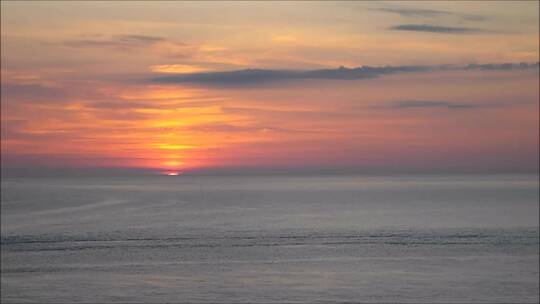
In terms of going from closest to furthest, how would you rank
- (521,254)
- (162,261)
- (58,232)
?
(162,261) → (521,254) → (58,232)

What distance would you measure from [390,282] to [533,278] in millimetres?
8828

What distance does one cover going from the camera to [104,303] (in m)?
38.7

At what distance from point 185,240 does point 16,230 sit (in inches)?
745

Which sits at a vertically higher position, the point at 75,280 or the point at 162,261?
the point at 162,261

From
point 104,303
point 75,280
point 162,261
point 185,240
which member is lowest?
point 104,303

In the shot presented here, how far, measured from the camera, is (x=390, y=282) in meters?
44.7

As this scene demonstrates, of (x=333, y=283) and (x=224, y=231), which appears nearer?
(x=333, y=283)

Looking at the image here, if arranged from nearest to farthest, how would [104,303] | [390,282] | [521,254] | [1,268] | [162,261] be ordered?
[104,303]
[390,282]
[1,268]
[162,261]
[521,254]

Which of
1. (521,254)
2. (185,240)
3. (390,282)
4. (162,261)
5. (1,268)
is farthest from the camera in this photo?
(185,240)

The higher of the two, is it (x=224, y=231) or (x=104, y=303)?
(x=224, y=231)

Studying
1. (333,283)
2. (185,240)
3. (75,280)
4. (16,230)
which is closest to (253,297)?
(333,283)

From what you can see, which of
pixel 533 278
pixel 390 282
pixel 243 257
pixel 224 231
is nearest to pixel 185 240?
pixel 224 231

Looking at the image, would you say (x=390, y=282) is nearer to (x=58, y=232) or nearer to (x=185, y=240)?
(x=185, y=240)

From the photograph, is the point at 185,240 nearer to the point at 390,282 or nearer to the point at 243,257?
the point at 243,257
